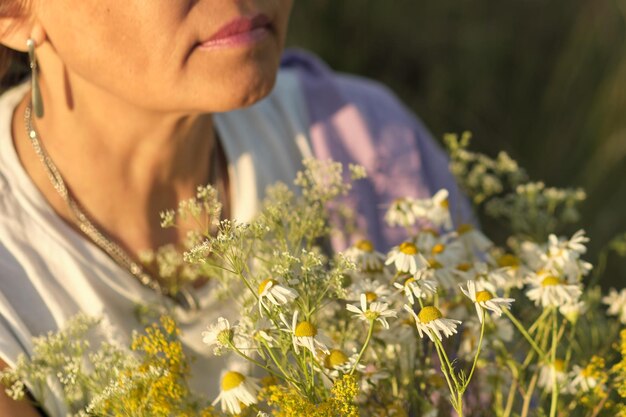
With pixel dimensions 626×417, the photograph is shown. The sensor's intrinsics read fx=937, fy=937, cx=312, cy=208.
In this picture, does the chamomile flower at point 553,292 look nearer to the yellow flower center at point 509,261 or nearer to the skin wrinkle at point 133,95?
the yellow flower center at point 509,261

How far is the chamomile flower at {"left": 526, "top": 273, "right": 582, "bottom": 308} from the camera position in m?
1.27

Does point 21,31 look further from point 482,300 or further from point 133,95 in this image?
point 482,300

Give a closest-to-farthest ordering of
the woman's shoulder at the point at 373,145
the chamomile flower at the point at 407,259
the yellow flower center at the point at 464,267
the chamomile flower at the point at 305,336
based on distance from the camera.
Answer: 1. the chamomile flower at the point at 305,336
2. the chamomile flower at the point at 407,259
3. the yellow flower center at the point at 464,267
4. the woman's shoulder at the point at 373,145

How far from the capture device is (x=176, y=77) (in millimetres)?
1674

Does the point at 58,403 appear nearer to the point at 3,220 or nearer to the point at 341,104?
the point at 3,220

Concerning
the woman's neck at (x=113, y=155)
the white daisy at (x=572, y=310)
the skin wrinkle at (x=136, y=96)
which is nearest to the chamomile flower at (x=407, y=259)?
the white daisy at (x=572, y=310)

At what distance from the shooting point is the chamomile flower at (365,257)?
1.36 metres

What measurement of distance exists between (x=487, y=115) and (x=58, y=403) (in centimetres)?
239

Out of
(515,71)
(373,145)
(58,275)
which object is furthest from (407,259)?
(515,71)

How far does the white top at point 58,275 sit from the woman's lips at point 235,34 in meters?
0.50

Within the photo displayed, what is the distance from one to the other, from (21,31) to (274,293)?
3.09 feet

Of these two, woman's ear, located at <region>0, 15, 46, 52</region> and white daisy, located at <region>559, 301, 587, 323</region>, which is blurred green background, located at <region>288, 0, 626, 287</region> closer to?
white daisy, located at <region>559, 301, 587, 323</region>

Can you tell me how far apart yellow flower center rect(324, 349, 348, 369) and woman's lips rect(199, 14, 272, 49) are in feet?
2.30

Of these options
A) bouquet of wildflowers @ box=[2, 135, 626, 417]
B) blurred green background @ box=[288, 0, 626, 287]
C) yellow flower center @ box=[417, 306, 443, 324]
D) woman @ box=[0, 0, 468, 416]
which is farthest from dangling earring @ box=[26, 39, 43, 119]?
blurred green background @ box=[288, 0, 626, 287]
